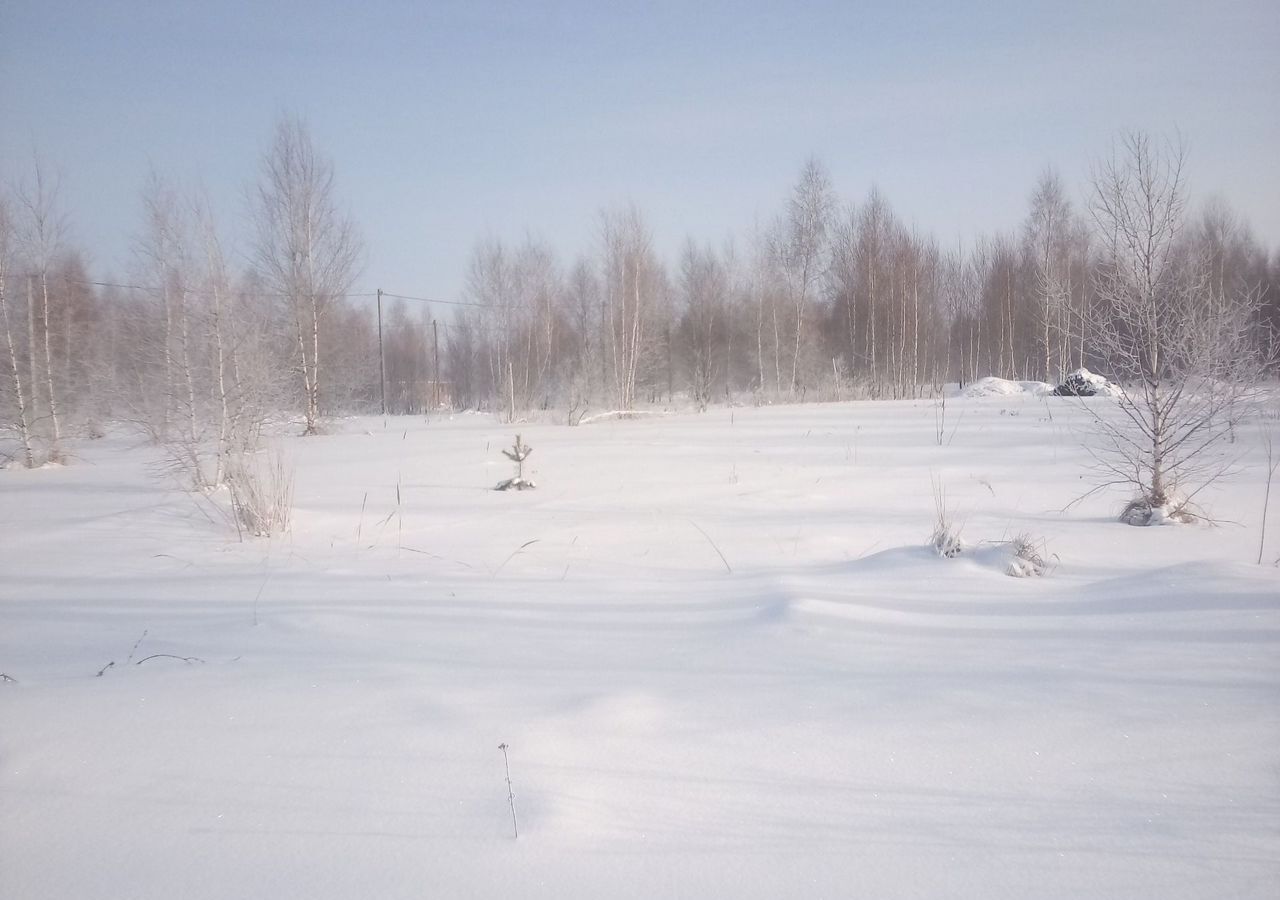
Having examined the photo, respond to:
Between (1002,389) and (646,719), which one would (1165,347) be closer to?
(646,719)

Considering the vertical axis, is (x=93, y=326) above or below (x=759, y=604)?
above

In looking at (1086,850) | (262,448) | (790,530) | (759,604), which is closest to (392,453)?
(262,448)

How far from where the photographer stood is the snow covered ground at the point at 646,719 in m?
1.73

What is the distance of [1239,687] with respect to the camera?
2.49 meters

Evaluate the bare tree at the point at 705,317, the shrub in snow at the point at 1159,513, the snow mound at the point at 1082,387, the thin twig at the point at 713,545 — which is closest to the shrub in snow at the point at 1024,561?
the thin twig at the point at 713,545

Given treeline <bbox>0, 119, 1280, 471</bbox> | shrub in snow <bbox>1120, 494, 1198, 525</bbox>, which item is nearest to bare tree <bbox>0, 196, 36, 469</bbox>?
treeline <bbox>0, 119, 1280, 471</bbox>

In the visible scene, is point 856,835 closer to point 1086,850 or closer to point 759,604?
point 1086,850

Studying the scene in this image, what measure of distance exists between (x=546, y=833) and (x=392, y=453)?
36.5 feet

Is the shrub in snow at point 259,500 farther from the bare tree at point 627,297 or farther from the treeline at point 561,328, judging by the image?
the bare tree at point 627,297

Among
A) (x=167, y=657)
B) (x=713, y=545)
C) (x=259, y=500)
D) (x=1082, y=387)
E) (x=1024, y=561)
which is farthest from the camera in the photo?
(x=1082, y=387)

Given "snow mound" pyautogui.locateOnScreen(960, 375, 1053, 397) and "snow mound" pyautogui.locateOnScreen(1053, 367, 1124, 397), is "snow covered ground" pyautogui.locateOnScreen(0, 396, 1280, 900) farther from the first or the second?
"snow mound" pyautogui.locateOnScreen(960, 375, 1053, 397)

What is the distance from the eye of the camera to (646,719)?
2428 millimetres

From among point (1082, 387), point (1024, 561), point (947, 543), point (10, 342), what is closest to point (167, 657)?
point (947, 543)

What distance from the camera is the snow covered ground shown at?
173 cm
